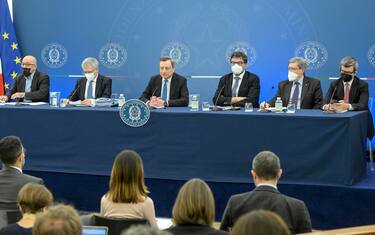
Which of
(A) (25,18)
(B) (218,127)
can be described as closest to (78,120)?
(B) (218,127)

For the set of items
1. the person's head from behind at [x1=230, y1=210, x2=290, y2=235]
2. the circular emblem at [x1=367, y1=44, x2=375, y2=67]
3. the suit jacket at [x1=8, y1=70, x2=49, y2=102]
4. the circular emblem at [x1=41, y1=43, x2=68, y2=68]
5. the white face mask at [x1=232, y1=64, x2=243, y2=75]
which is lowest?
the person's head from behind at [x1=230, y1=210, x2=290, y2=235]

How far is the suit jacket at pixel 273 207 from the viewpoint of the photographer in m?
3.27

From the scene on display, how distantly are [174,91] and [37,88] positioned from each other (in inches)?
62.4

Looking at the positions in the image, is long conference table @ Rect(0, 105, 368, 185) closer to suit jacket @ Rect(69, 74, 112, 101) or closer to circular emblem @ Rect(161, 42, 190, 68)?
suit jacket @ Rect(69, 74, 112, 101)

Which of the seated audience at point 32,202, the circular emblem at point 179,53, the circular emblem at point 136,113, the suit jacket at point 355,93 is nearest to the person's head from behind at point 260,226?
the seated audience at point 32,202

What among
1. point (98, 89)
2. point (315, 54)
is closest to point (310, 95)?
point (315, 54)

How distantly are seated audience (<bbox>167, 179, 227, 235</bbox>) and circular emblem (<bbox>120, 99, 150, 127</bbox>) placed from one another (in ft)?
9.24

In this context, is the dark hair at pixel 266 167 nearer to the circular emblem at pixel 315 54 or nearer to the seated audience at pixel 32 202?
the seated audience at pixel 32 202

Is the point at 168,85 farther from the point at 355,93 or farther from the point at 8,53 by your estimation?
the point at 8,53

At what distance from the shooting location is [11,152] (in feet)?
13.2

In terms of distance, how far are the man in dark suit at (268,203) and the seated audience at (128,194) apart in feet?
1.39

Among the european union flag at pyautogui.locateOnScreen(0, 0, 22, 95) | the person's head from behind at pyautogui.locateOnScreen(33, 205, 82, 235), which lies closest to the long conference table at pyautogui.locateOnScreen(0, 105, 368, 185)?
the european union flag at pyautogui.locateOnScreen(0, 0, 22, 95)

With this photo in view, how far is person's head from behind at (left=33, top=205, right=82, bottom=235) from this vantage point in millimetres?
2094

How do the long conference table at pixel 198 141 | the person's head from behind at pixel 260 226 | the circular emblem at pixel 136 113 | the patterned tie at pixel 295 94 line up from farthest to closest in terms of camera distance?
the patterned tie at pixel 295 94 < the circular emblem at pixel 136 113 < the long conference table at pixel 198 141 < the person's head from behind at pixel 260 226
